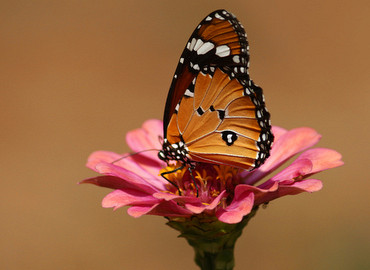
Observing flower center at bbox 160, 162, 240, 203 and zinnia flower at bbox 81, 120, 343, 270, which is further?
flower center at bbox 160, 162, 240, 203

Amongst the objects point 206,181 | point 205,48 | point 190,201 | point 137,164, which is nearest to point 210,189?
point 206,181

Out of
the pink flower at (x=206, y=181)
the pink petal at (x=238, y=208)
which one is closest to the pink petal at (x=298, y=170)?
the pink flower at (x=206, y=181)

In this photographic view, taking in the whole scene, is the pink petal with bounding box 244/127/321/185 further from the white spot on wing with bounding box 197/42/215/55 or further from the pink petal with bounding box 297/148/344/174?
the white spot on wing with bounding box 197/42/215/55

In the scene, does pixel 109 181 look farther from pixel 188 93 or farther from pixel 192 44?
pixel 192 44

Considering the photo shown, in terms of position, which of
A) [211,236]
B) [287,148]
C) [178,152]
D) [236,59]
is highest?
[236,59]

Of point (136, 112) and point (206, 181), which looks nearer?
point (206, 181)

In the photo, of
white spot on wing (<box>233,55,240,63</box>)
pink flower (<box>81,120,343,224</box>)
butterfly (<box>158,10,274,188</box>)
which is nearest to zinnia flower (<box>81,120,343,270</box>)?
pink flower (<box>81,120,343,224</box>)

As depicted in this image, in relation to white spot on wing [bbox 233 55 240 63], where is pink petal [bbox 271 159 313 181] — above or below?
below
